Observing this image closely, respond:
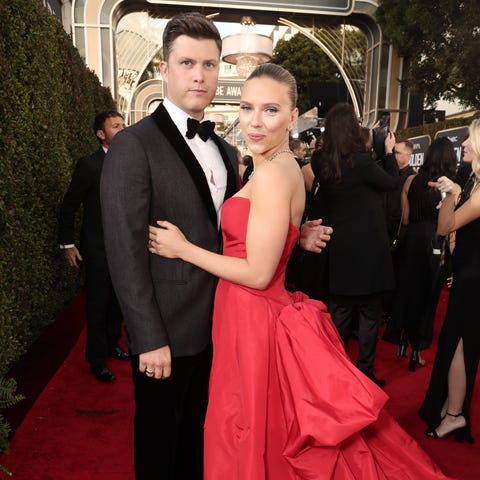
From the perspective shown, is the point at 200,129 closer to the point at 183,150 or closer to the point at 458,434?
the point at 183,150

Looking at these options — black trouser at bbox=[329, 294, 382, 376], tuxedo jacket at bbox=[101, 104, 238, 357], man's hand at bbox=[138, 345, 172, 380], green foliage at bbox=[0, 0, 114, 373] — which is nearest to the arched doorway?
green foliage at bbox=[0, 0, 114, 373]

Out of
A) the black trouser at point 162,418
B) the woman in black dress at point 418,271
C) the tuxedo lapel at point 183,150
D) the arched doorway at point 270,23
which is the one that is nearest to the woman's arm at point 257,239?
the tuxedo lapel at point 183,150

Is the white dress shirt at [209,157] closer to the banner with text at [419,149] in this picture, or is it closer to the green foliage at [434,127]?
the banner with text at [419,149]

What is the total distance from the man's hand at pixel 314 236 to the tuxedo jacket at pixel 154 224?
54 cm

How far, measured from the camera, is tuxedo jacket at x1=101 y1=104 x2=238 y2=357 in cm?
146

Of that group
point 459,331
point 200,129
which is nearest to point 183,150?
point 200,129

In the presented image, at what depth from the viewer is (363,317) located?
3348 millimetres

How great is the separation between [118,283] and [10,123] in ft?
5.63

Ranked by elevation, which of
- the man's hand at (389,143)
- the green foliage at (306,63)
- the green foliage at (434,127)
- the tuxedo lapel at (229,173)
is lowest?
the tuxedo lapel at (229,173)

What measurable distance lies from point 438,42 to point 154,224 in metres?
11.4

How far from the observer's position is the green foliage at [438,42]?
31.8 ft

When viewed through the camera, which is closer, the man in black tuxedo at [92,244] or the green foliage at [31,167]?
the green foliage at [31,167]

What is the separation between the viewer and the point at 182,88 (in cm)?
160

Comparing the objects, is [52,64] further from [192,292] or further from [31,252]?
[192,292]
